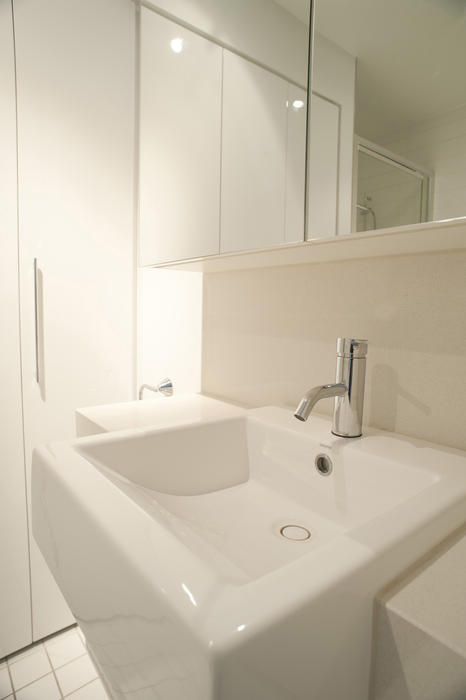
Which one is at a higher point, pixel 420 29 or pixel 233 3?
pixel 233 3

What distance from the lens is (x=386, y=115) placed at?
24.5 inches

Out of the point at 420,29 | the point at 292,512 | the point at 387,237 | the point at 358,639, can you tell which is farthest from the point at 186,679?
the point at 420,29

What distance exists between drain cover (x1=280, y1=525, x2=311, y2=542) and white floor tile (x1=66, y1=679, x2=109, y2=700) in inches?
42.2

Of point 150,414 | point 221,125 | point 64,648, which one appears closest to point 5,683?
point 64,648

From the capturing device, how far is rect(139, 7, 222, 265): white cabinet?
3.21 ft

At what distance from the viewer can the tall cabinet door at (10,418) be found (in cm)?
126

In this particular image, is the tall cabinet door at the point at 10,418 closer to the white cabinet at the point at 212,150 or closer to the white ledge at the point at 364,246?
the white cabinet at the point at 212,150

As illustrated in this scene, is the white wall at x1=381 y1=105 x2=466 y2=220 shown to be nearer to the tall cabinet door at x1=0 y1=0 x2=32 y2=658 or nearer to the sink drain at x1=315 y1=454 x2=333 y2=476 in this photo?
the sink drain at x1=315 y1=454 x2=333 y2=476

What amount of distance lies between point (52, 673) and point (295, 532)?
4.03 feet

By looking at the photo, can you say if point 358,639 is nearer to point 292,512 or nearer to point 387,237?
point 292,512

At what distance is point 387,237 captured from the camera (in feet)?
2.00

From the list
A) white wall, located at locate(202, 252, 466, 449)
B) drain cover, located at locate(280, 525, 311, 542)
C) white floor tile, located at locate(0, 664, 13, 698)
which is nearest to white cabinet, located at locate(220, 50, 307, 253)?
white wall, located at locate(202, 252, 466, 449)

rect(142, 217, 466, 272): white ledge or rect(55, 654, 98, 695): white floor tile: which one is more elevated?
rect(142, 217, 466, 272): white ledge

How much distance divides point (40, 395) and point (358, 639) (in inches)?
51.2
